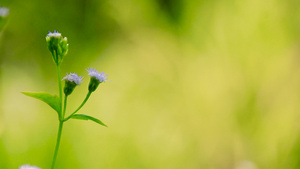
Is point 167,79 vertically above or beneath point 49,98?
above

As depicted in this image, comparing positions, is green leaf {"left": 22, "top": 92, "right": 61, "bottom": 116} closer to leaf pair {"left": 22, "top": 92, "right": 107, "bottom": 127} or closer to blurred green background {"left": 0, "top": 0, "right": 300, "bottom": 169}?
leaf pair {"left": 22, "top": 92, "right": 107, "bottom": 127}

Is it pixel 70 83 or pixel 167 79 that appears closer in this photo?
pixel 70 83

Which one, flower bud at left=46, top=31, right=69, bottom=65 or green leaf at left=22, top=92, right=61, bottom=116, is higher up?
flower bud at left=46, top=31, right=69, bottom=65

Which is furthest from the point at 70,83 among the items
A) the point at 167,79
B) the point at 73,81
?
the point at 167,79

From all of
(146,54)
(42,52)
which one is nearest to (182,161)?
(146,54)

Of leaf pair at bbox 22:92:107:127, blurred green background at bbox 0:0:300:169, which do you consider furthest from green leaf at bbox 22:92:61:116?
blurred green background at bbox 0:0:300:169

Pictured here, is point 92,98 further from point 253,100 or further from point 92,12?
point 253,100

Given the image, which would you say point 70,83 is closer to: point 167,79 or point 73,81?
point 73,81

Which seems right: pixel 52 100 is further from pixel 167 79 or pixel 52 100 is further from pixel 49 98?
pixel 167 79
